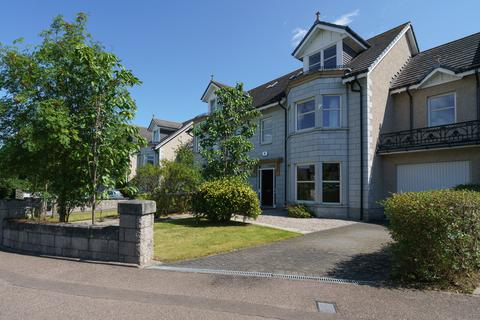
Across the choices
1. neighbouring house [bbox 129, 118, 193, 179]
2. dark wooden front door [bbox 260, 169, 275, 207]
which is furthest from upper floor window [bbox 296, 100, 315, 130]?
neighbouring house [bbox 129, 118, 193, 179]

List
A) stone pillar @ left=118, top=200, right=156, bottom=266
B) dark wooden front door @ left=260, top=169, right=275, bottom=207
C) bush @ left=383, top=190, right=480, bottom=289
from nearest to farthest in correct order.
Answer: bush @ left=383, top=190, right=480, bottom=289 → stone pillar @ left=118, top=200, right=156, bottom=266 → dark wooden front door @ left=260, top=169, right=275, bottom=207

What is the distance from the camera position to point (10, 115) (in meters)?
8.52

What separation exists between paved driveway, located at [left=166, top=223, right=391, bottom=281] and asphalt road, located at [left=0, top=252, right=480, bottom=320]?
665 mm

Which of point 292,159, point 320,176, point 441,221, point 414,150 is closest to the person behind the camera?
point 441,221

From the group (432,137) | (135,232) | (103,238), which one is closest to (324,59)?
(432,137)

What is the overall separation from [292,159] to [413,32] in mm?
9622

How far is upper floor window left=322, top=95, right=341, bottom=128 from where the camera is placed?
15.0 meters

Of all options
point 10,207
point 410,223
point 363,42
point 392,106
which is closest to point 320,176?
point 392,106

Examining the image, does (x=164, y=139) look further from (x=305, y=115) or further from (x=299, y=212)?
(x=299, y=212)

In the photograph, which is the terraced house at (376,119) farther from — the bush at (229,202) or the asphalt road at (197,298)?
the asphalt road at (197,298)

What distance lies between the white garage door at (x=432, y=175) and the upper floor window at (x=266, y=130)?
779 centimetres

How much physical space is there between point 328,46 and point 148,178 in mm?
11417

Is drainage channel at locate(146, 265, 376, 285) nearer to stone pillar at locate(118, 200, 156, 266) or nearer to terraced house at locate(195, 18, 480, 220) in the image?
stone pillar at locate(118, 200, 156, 266)

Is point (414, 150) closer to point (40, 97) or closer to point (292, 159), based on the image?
point (292, 159)
